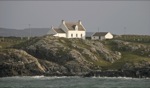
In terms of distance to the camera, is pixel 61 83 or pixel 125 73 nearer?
pixel 61 83

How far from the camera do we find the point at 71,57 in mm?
169000

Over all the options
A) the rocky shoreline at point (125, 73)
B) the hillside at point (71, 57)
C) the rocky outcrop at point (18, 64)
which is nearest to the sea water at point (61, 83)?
the rocky outcrop at point (18, 64)

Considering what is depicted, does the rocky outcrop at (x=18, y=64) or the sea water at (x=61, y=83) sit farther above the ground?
the rocky outcrop at (x=18, y=64)

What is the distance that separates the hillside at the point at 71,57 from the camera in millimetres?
160875

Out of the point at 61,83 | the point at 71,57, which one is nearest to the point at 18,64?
the point at 71,57

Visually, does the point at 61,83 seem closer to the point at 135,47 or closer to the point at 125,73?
the point at 125,73

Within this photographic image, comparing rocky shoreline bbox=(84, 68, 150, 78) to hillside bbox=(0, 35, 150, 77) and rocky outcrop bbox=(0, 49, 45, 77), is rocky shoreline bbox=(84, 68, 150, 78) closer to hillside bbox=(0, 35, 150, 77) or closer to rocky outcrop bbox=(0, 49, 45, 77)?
hillside bbox=(0, 35, 150, 77)

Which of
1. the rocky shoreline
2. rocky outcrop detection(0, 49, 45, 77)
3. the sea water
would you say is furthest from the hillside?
the sea water

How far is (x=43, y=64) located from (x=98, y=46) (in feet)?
105

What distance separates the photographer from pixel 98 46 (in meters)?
189

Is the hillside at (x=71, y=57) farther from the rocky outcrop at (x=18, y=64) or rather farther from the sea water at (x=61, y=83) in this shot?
the sea water at (x=61, y=83)

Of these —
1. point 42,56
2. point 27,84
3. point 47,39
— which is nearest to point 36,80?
point 27,84

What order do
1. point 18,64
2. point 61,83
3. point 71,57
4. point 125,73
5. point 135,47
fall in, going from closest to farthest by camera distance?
1. point 61,83
2. point 125,73
3. point 18,64
4. point 71,57
5. point 135,47

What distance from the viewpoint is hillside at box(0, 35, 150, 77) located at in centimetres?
16088
